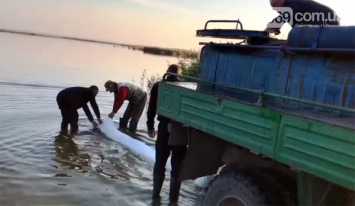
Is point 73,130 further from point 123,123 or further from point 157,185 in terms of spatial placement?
point 157,185

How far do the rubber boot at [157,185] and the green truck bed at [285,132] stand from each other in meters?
2.04

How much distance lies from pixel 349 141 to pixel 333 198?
76 centimetres

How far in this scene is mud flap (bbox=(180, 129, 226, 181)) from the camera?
400cm

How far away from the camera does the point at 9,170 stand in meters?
6.47

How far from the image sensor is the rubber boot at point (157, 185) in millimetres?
5670

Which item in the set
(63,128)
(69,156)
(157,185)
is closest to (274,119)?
(157,185)

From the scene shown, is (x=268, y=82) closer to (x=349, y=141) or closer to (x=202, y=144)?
(x=202, y=144)

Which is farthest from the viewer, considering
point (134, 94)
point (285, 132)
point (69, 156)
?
point (134, 94)

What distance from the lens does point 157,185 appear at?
18.8ft

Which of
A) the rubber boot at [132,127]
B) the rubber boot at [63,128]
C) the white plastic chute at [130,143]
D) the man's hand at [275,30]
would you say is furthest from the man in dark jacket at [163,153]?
the rubber boot at [132,127]

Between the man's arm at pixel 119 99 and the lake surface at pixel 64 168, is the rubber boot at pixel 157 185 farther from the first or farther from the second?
the man's arm at pixel 119 99

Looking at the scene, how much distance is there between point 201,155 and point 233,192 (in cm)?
91

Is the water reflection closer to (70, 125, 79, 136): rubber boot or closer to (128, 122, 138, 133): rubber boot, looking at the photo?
(70, 125, 79, 136): rubber boot

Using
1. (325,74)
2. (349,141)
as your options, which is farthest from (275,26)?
(349,141)
